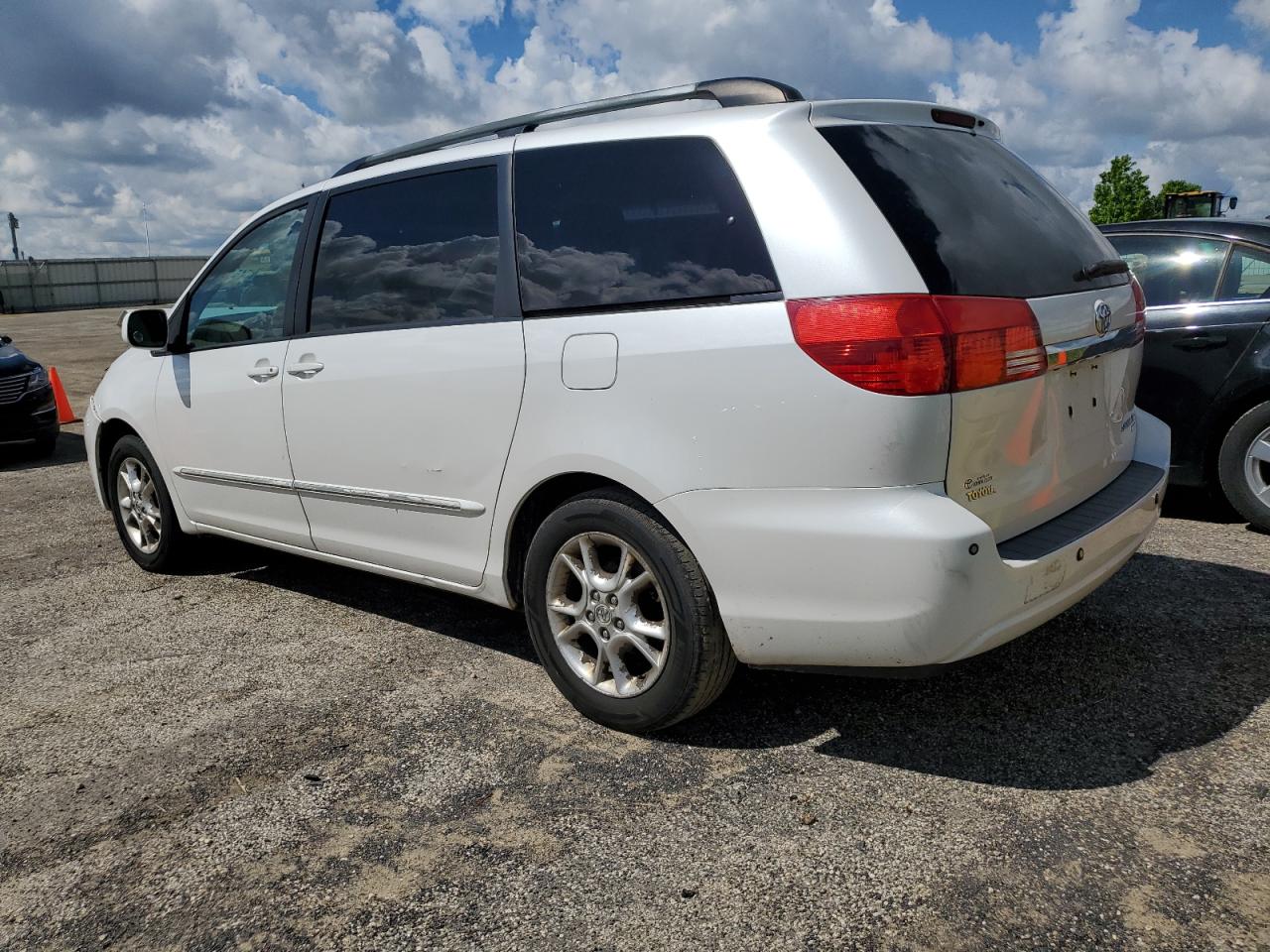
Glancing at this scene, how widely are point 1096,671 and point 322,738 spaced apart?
8.51 ft

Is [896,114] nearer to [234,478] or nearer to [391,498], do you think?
[391,498]

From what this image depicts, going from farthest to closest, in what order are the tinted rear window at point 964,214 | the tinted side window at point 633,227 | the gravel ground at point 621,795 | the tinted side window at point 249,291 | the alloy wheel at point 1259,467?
1. the alloy wheel at point 1259,467
2. the tinted side window at point 249,291
3. the tinted side window at point 633,227
4. the tinted rear window at point 964,214
5. the gravel ground at point 621,795

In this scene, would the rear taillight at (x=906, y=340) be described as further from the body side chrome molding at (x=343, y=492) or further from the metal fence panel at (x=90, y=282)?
the metal fence panel at (x=90, y=282)

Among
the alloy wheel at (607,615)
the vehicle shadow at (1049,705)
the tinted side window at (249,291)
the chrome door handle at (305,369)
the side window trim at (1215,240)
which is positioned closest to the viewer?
the vehicle shadow at (1049,705)

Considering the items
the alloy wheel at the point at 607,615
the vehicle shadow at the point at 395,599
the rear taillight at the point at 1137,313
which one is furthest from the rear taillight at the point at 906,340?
the vehicle shadow at the point at 395,599

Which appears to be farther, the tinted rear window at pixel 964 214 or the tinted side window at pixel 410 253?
the tinted side window at pixel 410 253

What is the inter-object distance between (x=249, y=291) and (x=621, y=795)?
113 inches

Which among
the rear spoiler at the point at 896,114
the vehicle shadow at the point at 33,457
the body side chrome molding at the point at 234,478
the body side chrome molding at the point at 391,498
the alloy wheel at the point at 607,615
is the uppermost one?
the rear spoiler at the point at 896,114

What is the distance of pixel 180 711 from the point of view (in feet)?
12.2

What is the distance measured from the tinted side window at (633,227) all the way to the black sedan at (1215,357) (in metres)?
3.70

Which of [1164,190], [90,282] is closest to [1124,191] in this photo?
[1164,190]

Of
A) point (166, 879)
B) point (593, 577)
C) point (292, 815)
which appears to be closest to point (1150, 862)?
point (593, 577)

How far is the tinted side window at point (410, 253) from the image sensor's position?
11.9 ft

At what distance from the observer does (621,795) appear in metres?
2.98
